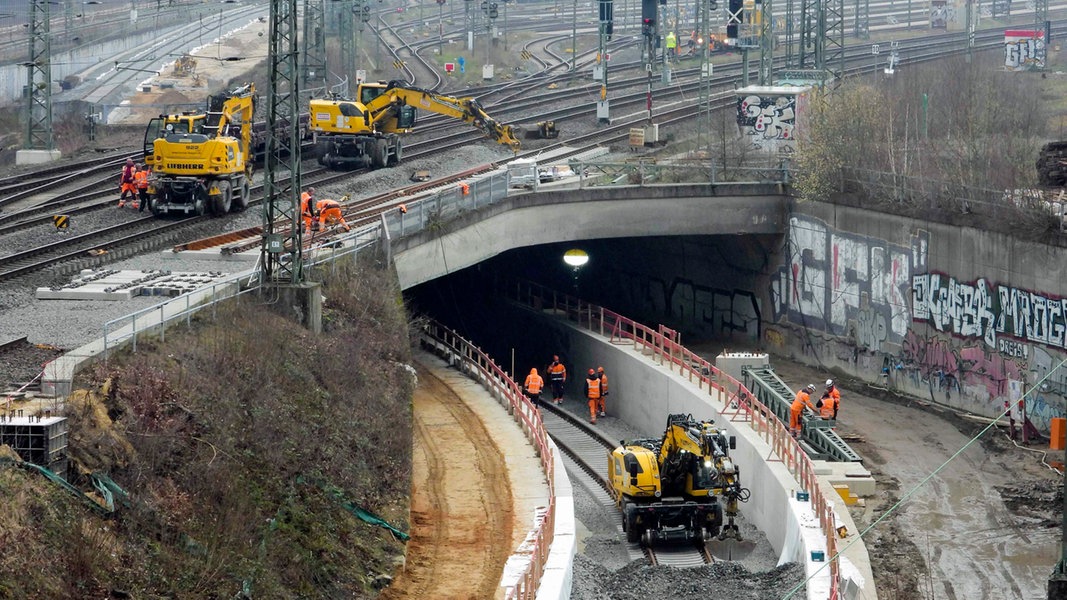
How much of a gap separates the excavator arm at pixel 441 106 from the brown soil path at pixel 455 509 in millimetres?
18341

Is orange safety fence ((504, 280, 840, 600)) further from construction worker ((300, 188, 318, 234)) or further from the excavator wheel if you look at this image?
construction worker ((300, 188, 318, 234))

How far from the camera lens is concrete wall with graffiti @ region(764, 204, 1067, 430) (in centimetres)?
3825

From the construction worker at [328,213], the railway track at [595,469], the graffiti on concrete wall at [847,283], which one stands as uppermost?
the construction worker at [328,213]

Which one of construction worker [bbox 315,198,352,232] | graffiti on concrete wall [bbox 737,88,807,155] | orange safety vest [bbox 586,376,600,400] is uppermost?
graffiti on concrete wall [bbox 737,88,807,155]

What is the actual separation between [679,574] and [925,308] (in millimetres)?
18574

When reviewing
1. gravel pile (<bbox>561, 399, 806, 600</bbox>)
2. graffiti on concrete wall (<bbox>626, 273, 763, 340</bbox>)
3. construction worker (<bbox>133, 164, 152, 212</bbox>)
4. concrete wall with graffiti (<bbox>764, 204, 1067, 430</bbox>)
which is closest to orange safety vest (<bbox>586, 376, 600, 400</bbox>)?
concrete wall with graffiti (<bbox>764, 204, 1067, 430</bbox>)

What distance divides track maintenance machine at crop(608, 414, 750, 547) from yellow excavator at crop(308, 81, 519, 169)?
2445 cm

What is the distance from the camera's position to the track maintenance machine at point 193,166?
4159 centimetres

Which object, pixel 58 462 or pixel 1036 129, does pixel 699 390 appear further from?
pixel 1036 129

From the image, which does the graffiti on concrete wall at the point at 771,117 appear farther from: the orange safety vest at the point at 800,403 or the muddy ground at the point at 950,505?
the orange safety vest at the point at 800,403

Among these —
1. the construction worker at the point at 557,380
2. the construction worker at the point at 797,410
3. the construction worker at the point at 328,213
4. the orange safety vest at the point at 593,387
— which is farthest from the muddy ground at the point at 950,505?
the construction worker at the point at 328,213

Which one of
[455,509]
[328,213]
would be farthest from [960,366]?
[455,509]

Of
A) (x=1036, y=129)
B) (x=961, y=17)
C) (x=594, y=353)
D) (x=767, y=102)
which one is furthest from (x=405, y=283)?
(x=961, y=17)

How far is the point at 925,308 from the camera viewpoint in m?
42.4
